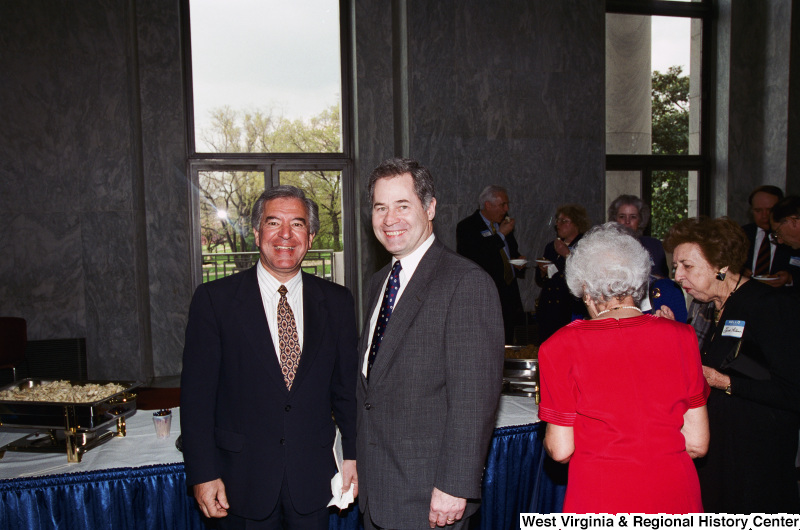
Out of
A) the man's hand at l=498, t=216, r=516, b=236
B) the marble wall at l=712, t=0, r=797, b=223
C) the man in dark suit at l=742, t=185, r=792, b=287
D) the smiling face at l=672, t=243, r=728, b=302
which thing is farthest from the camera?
the marble wall at l=712, t=0, r=797, b=223

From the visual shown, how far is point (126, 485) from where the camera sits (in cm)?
194

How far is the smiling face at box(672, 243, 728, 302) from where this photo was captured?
1.94 metres

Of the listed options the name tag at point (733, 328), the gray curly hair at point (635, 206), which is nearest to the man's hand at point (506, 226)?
the gray curly hair at point (635, 206)

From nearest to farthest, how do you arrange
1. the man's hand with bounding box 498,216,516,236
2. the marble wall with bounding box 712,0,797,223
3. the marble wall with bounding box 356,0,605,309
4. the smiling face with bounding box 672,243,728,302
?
1. the smiling face with bounding box 672,243,728,302
2. the man's hand with bounding box 498,216,516,236
3. the marble wall with bounding box 356,0,605,309
4. the marble wall with bounding box 712,0,797,223

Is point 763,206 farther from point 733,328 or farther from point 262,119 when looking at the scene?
point 262,119

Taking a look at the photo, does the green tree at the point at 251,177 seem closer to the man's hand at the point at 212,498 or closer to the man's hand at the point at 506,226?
the man's hand at the point at 506,226

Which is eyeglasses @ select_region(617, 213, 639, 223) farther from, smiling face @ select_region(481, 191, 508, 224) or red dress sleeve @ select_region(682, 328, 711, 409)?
red dress sleeve @ select_region(682, 328, 711, 409)

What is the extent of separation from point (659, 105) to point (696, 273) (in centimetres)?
581

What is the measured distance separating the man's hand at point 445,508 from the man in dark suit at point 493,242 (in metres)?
3.36

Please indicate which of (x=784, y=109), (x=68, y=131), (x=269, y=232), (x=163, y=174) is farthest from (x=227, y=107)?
(x=784, y=109)

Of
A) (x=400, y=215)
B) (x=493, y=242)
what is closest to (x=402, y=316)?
(x=400, y=215)

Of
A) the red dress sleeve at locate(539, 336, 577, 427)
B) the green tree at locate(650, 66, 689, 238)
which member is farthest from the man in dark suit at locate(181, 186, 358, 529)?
the green tree at locate(650, 66, 689, 238)

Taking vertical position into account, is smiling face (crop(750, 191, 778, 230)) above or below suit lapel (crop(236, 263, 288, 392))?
above

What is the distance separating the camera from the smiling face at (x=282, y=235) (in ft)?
5.74
